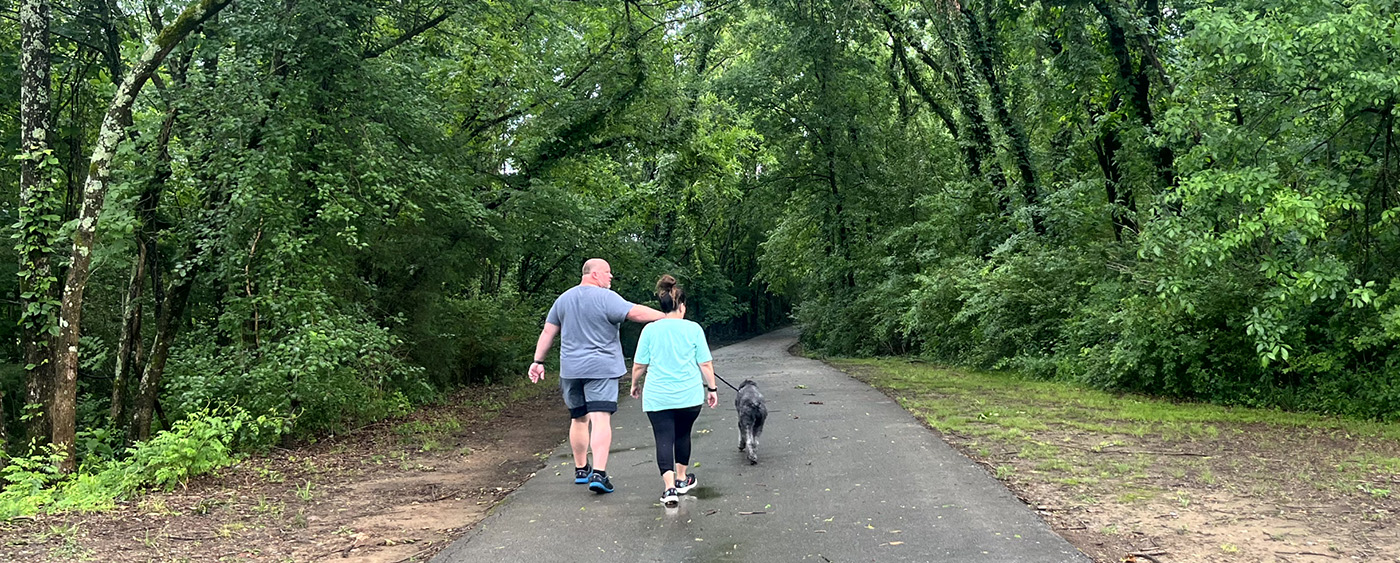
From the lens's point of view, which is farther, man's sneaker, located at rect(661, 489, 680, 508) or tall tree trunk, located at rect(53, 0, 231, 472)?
tall tree trunk, located at rect(53, 0, 231, 472)

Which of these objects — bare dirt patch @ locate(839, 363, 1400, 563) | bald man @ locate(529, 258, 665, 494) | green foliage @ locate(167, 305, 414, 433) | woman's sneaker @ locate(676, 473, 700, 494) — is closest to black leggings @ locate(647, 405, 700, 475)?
woman's sneaker @ locate(676, 473, 700, 494)

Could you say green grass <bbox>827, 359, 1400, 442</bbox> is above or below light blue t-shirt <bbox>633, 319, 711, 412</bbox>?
below

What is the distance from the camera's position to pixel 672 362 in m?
6.61

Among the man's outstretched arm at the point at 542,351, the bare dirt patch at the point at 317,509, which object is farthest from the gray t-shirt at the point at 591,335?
the bare dirt patch at the point at 317,509

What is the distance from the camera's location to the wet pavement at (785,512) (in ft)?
16.6

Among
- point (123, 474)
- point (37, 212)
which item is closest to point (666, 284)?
point (123, 474)

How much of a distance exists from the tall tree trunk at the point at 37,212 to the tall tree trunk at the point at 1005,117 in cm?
1659

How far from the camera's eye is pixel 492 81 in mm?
18016

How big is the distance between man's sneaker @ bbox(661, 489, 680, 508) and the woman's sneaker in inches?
5.2

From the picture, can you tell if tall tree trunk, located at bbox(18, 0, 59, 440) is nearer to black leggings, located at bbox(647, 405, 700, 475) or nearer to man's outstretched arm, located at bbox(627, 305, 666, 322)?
man's outstretched arm, located at bbox(627, 305, 666, 322)

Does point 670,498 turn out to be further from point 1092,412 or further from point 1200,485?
point 1092,412

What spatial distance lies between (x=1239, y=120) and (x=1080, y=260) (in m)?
5.43

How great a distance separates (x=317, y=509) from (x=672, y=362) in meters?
2.91

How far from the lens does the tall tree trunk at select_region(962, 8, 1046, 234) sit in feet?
63.9
